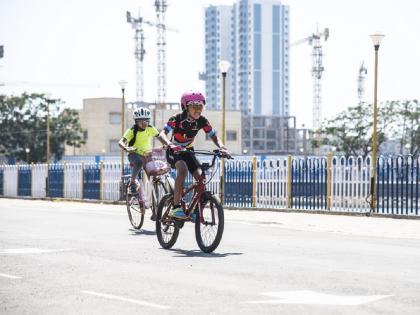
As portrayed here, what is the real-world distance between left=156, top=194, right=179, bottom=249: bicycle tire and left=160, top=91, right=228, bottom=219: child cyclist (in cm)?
25

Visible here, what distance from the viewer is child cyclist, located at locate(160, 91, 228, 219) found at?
10.2m

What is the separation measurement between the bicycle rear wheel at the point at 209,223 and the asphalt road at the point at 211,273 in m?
0.18

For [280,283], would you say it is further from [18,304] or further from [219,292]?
[18,304]

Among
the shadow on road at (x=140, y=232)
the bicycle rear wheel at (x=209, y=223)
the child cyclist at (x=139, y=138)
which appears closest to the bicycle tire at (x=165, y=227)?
the bicycle rear wheel at (x=209, y=223)

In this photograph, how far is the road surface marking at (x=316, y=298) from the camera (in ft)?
21.6

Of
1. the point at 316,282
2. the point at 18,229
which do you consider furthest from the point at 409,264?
the point at 18,229

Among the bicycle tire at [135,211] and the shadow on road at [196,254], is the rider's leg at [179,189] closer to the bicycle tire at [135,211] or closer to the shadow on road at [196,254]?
the shadow on road at [196,254]

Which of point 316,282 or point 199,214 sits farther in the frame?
point 199,214

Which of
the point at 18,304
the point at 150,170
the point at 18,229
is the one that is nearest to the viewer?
the point at 18,304

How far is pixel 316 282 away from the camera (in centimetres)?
773

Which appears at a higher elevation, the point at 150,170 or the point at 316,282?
the point at 150,170

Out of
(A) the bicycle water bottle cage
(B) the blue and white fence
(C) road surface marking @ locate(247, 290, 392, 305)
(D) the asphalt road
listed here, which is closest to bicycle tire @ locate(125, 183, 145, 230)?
(D) the asphalt road

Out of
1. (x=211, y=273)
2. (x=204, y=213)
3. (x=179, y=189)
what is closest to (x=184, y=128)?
(x=179, y=189)

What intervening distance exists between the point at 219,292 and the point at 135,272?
5.32ft
